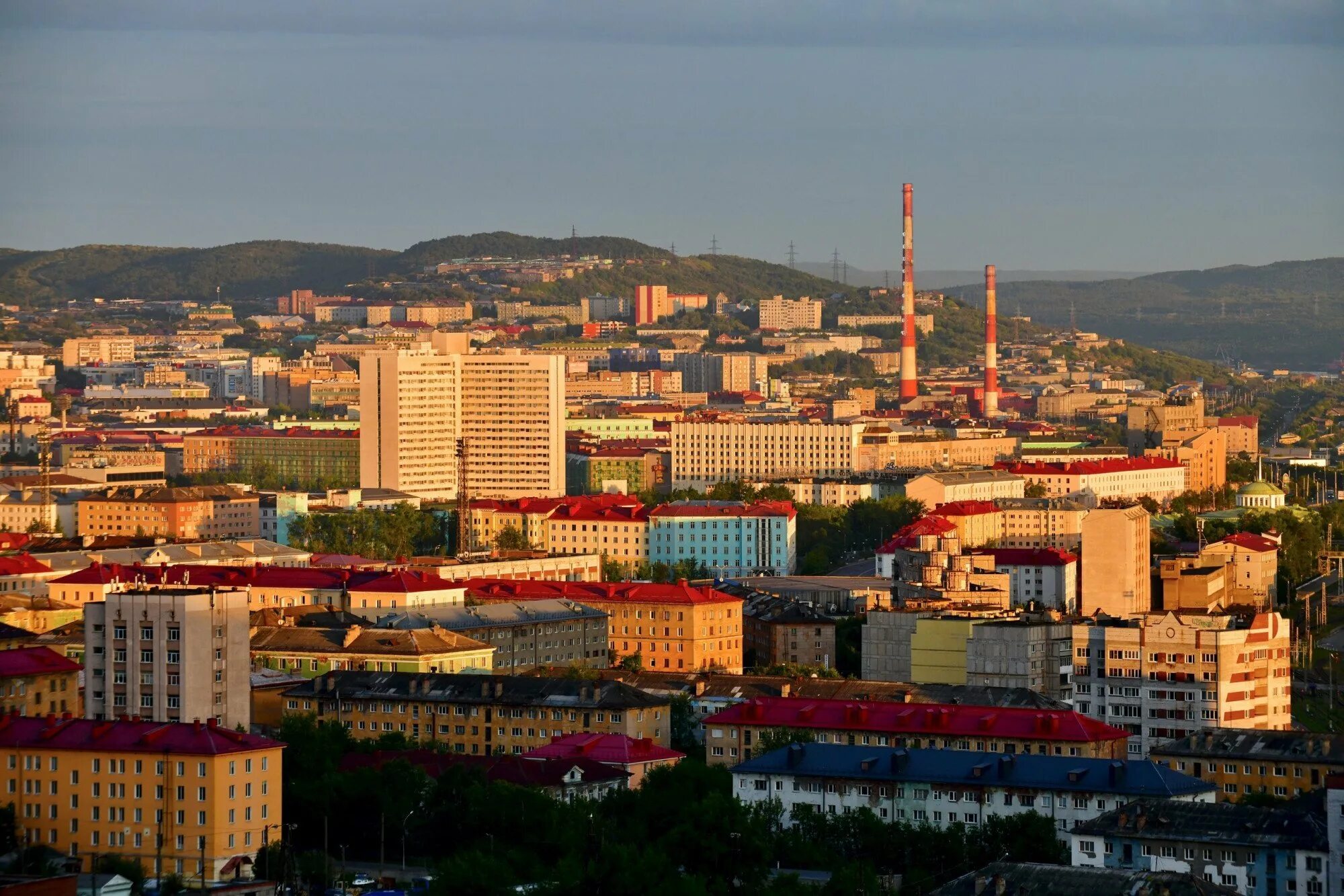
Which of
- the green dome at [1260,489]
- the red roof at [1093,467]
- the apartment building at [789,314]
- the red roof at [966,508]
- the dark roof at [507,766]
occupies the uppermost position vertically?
the apartment building at [789,314]

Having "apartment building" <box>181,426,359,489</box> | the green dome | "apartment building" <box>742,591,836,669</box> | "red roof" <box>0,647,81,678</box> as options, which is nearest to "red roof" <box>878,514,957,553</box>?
"apartment building" <box>742,591,836,669</box>

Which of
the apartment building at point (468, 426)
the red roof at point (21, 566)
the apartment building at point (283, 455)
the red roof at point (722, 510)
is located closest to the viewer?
the red roof at point (21, 566)

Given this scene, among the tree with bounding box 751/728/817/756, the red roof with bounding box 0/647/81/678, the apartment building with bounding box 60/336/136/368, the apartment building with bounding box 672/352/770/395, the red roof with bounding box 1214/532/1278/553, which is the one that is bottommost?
the tree with bounding box 751/728/817/756

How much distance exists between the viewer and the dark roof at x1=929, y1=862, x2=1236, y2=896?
979 inches

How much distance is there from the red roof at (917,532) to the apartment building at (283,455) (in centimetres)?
2511

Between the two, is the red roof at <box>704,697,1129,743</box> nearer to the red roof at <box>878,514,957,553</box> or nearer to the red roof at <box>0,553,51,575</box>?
the red roof at <box>0,553,51,575</box>

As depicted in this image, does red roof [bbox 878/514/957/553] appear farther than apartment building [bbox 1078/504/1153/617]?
→ Yes

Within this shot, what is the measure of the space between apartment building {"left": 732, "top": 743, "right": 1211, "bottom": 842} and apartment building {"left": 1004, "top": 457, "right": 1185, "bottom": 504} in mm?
45985

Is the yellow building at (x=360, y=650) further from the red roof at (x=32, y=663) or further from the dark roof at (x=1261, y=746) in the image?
the dark roof at (x=1261, y=746)

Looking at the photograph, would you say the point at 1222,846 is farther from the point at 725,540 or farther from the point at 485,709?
the point at 725,540

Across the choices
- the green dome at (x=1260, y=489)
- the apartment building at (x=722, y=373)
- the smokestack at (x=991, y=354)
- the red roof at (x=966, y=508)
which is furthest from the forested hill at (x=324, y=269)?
the red roof at (x=966, y=508)

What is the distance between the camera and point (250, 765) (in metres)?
28.9

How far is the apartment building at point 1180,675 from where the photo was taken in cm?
3741

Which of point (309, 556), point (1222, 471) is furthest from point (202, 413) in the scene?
point (309, 556)
